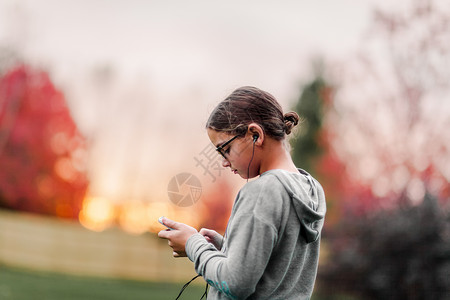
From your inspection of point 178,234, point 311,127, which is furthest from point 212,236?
point 311,127

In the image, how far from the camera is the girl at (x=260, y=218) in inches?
63.3

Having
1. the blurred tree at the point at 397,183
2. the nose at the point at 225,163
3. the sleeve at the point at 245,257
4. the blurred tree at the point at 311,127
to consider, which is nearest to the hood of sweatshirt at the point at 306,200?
the sleeve at the point at 245,257

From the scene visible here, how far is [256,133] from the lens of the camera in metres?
1.77

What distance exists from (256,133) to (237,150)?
0.29 feet

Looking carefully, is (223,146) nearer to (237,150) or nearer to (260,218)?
(237,150)

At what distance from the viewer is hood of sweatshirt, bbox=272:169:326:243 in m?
1.68

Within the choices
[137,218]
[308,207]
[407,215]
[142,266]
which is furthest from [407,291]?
[137,218]

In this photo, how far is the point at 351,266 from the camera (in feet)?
36.8

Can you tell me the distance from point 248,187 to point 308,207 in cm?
20

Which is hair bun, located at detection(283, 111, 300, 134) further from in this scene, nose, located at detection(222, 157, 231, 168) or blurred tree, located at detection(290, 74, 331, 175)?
blurred tree, located at detection(290, 74, 331, 175)

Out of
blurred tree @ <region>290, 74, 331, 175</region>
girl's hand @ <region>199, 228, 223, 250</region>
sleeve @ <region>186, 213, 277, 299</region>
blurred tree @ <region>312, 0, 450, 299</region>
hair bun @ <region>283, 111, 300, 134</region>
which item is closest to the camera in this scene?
sleeve @ <region>186, 213, 277, 299</region>

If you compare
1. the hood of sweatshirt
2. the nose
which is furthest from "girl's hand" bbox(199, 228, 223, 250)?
the hood of sweatshirt

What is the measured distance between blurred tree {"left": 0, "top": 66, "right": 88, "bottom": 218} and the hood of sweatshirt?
22.1m

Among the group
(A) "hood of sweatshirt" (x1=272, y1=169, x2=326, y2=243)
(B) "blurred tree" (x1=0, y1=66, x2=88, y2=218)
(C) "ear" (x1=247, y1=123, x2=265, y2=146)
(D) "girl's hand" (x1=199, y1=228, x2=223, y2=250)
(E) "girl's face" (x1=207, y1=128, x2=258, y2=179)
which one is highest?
(C) "ear" (x1=247, y1=123, x2=265, y2=146)
